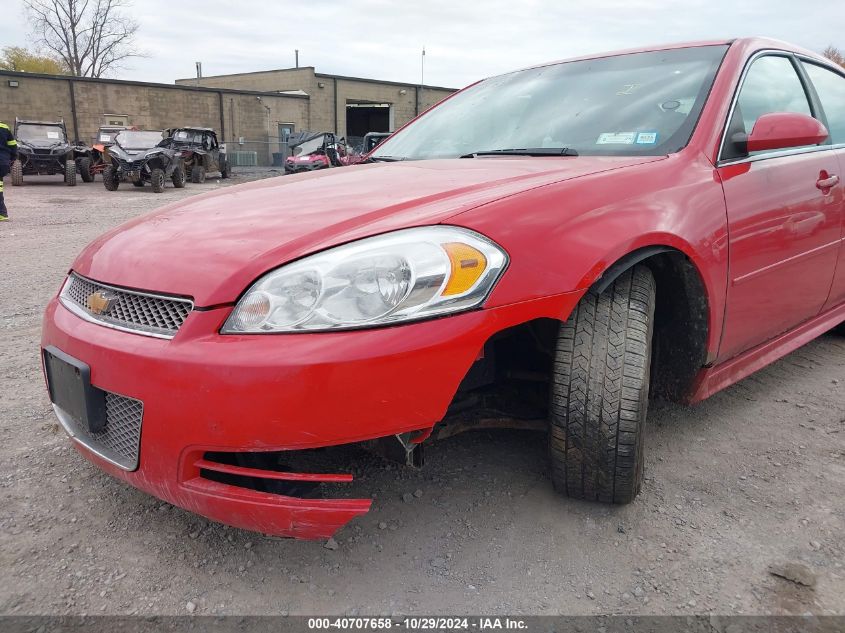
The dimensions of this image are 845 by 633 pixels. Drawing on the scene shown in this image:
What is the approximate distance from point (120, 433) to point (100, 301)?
36 cm

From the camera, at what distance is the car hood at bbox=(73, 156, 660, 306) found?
1.46 metres

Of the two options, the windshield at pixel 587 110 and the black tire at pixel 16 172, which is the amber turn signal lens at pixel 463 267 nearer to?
the windshield at pixel 587 110

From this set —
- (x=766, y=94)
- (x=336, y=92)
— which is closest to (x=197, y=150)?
(x=336, y=92)

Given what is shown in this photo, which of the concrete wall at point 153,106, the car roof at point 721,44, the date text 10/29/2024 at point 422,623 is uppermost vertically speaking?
the concrete wall at point 153,106

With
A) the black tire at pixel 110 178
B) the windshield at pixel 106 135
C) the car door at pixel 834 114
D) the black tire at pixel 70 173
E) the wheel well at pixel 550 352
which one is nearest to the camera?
the wheel well at pixel 550 352

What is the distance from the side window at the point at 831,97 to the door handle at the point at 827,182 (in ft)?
0.79

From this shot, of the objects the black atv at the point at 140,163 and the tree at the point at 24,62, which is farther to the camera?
the tree at the point at 24,62

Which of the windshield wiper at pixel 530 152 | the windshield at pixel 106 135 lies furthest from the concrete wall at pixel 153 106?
the windshield wiper at pixel 530 152

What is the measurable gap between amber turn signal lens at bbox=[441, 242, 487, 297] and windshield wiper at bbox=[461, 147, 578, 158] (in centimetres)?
91

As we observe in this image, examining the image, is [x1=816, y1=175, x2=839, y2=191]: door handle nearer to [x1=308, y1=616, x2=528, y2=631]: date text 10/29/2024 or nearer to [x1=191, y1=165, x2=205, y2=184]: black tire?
[x1=308, y1=616, x2=528, y2=631]: date text 10/29/2024

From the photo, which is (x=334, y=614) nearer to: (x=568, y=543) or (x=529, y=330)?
(x=568, y=543)

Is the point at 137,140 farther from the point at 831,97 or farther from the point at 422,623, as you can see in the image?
the point at 422,623

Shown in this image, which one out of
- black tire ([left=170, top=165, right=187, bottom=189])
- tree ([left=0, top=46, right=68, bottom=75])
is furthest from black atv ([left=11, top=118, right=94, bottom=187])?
tree ([left=0, top=46, right=68, bottom=75])

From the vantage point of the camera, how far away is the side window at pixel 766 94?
220 cm
